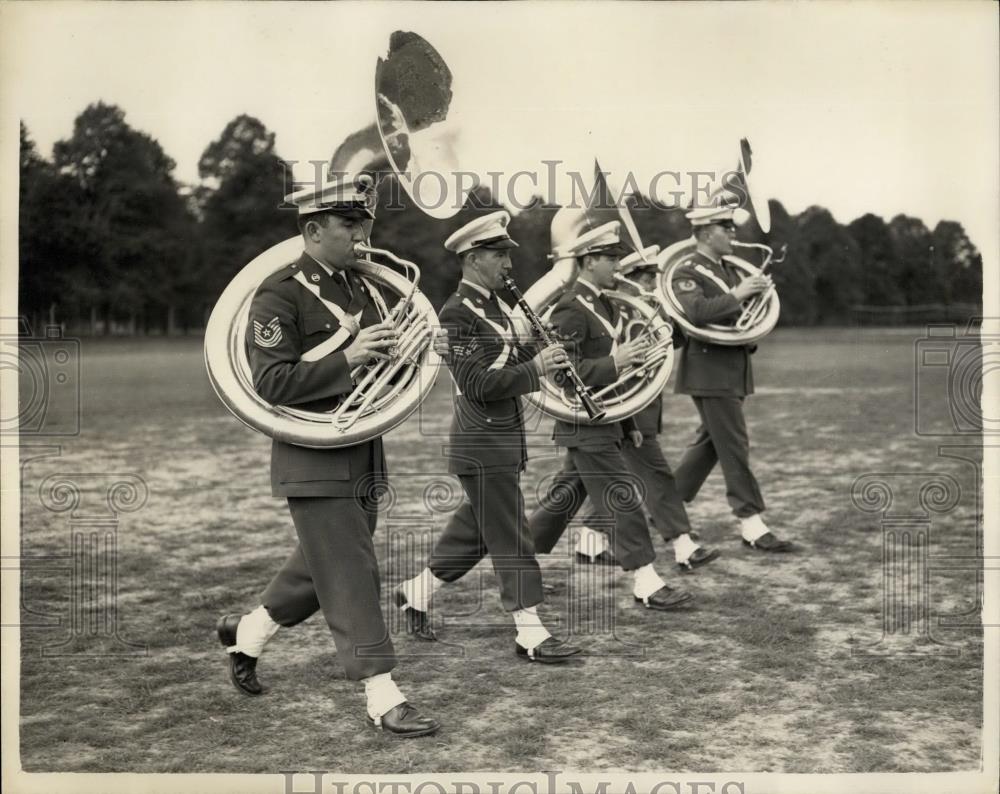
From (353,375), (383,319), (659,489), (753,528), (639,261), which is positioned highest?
(639,261)

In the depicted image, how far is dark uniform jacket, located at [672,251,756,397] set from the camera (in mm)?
7375

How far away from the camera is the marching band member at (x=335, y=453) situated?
436 cm

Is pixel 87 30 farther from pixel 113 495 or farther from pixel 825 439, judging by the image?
pixel 825 439

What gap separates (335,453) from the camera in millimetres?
4473

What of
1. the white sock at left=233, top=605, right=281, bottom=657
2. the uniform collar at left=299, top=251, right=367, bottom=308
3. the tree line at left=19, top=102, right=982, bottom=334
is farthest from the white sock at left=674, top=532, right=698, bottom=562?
the tree line at left=19, top=102, right=982, bottom=334

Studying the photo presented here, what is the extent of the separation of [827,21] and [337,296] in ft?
9.53

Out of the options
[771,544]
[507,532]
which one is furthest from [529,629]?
[771,544]

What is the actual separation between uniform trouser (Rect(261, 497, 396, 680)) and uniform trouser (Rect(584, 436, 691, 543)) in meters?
2.75

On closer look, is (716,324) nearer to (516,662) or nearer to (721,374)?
(721,374)

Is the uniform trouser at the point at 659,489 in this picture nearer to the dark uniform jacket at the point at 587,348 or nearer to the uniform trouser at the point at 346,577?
the dark uniform jacket at the point at 587,348

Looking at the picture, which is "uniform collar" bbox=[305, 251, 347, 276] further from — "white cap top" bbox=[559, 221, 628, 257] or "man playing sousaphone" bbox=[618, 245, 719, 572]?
"man playing sousaphone" bbox=[618, 245, 719, 572]

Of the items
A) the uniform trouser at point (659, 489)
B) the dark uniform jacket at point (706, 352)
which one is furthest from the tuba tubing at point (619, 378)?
the dark uniform jacket at point (706, 352)

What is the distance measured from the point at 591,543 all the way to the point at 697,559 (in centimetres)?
70

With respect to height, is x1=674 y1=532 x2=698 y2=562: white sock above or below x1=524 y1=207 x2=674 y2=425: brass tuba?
below
